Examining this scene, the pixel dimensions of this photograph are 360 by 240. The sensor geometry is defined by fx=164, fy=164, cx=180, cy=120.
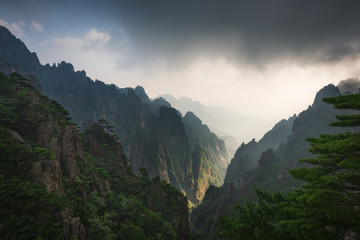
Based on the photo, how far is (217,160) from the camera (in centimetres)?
19375

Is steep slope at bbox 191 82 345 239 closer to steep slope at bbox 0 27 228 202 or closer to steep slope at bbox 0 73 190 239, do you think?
steep slope at bbox 0 73 190 239

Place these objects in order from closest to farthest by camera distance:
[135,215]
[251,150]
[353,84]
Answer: [135,215] < [353,84] < [251,150]

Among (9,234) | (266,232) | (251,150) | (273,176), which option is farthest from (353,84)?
(9,234)

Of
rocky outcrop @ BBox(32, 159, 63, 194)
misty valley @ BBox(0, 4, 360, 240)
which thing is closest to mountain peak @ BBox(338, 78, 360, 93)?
misty valley @ BBox(0, 4, 360, 240)

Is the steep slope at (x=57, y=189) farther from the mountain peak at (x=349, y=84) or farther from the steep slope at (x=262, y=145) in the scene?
the mountain peak at (x=349, y=84)

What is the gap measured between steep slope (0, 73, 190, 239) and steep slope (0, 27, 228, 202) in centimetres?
7320

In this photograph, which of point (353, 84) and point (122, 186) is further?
point (353, 84)

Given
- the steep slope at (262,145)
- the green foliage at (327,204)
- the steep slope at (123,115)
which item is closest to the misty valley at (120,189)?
the green foliage at (327,204)

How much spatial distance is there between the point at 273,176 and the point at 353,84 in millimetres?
86825

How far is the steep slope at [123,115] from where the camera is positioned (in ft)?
353

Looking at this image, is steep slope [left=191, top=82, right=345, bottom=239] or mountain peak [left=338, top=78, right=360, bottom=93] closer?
steep slope [left=191, top=82, right=345, bottom=239]

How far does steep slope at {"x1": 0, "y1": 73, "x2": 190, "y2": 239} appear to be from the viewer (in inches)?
534

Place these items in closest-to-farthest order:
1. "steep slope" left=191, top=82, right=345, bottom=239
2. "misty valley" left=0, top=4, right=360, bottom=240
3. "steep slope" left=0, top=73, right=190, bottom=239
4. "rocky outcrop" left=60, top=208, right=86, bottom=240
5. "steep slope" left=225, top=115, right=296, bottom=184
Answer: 1. "misty valley" left=0, top=4, right=360, bottom=240
2. "steep slope" left=0, top=73, right=190, bottom=239
3. "rocky outcrop" left=60, top=208, right=86, bottom=240
4. "steep slope" left=191, top=82, right=345, bottom=239
5. "steep slope" left=225, top=115, right=296, bottom=184

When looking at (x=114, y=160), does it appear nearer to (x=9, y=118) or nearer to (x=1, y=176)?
(x=9, y=118)
